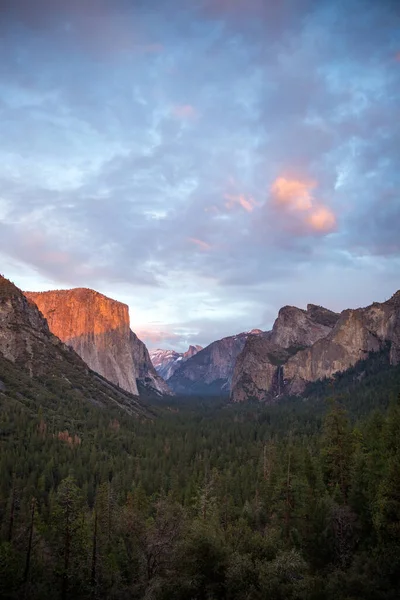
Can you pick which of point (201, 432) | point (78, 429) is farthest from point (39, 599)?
point (201, 432)

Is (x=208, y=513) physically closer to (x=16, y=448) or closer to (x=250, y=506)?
(x=250, y=506)

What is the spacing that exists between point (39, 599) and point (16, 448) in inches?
3733

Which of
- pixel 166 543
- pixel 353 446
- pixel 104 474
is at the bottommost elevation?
pixel 104 474

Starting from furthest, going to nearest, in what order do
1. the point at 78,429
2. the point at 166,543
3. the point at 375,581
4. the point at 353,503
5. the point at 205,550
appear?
the point at 78,429 < the point at 353,503 < the point at 166,543 < the point at 205,550 < the point at 375,581

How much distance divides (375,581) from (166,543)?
1951 centimetres

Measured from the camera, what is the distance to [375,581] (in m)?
27.3

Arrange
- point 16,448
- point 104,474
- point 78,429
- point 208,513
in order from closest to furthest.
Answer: point 208,513
point 104,474
point 16,448
point 78,429

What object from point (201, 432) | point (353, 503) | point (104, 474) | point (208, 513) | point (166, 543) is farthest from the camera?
point (201, 432)

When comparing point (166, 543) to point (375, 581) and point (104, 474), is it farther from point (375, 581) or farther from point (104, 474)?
point (104, 474)

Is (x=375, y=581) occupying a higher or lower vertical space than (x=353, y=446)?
lower

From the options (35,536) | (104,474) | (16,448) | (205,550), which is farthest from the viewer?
(16,448)

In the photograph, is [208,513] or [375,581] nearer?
[375,581]

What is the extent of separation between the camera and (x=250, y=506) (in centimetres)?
7094

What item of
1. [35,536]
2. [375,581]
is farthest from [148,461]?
[375,581]
